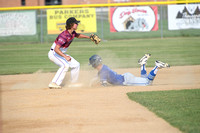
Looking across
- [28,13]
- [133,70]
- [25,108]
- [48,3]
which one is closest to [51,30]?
[28,13]

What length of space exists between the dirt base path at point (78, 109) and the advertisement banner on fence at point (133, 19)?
11.2 metres

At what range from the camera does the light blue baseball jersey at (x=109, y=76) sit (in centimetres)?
751

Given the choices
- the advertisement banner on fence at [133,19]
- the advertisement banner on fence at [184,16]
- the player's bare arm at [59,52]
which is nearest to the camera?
the player's bare arm at [59,52]

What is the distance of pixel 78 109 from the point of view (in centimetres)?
584

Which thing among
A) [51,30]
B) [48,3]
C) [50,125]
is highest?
[48,3]

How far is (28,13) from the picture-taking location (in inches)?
763

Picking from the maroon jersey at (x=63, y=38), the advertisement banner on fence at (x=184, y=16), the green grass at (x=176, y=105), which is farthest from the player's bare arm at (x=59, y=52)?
the advertisement banner on fence at (x=184, y=16)

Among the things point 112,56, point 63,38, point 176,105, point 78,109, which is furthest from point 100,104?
point 112,56

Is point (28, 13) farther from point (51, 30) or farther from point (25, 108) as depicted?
point (25, 108)

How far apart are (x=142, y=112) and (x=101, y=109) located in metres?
0.74

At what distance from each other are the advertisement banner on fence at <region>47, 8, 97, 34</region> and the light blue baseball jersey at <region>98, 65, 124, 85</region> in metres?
11.9

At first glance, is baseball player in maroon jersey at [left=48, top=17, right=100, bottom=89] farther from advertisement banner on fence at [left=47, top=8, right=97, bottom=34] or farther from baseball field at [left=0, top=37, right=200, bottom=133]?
advertisement banner on fence at [left=47, top=8, right=97, bottom=34]

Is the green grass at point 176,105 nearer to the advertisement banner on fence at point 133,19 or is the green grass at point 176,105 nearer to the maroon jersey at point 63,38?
the maroon jersey at point 63,38

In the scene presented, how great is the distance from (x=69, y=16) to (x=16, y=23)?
3.17m
